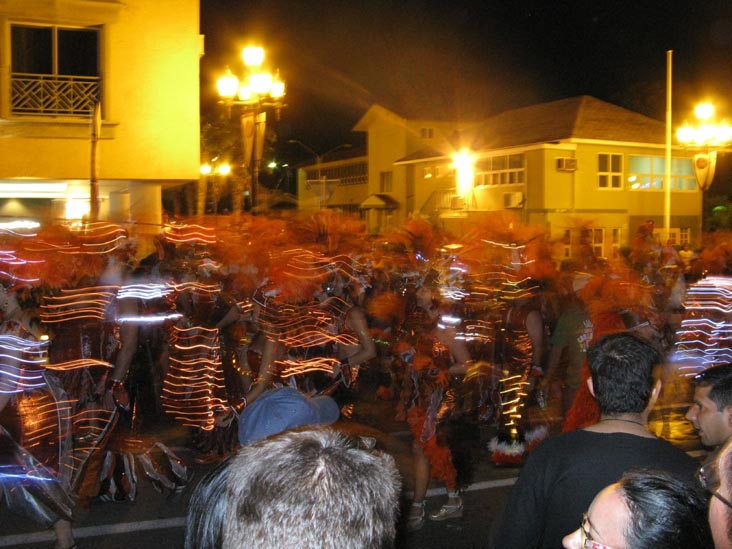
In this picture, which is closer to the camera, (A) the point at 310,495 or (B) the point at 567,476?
(A) the point at 310,495

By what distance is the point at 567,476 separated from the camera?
3070 millimetres

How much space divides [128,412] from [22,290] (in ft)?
6.21

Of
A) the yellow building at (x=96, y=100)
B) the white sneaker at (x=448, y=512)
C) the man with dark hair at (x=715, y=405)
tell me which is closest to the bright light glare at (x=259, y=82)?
the yellow building at (x=96, y=100)

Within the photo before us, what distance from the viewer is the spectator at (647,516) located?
78.6 inches

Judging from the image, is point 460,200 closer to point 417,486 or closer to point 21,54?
point 21,54

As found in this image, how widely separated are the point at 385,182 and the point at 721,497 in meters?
40.9

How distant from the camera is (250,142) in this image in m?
11.7

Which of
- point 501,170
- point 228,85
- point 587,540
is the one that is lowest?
point 587,540

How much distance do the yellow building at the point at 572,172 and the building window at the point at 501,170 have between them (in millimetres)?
42

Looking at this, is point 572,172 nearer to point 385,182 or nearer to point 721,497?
point 385,182

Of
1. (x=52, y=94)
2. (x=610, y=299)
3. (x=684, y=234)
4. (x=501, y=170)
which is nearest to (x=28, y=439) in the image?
(x=610, y=299)

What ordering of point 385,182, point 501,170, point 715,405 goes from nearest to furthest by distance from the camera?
1. point 715,405
2. point 501,170
3. point 385,182

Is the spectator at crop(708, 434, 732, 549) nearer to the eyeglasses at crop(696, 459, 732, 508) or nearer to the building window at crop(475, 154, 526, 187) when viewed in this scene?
the eyeglasses at crop(696, 459, 732, 508)

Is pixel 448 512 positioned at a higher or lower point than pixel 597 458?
lower
